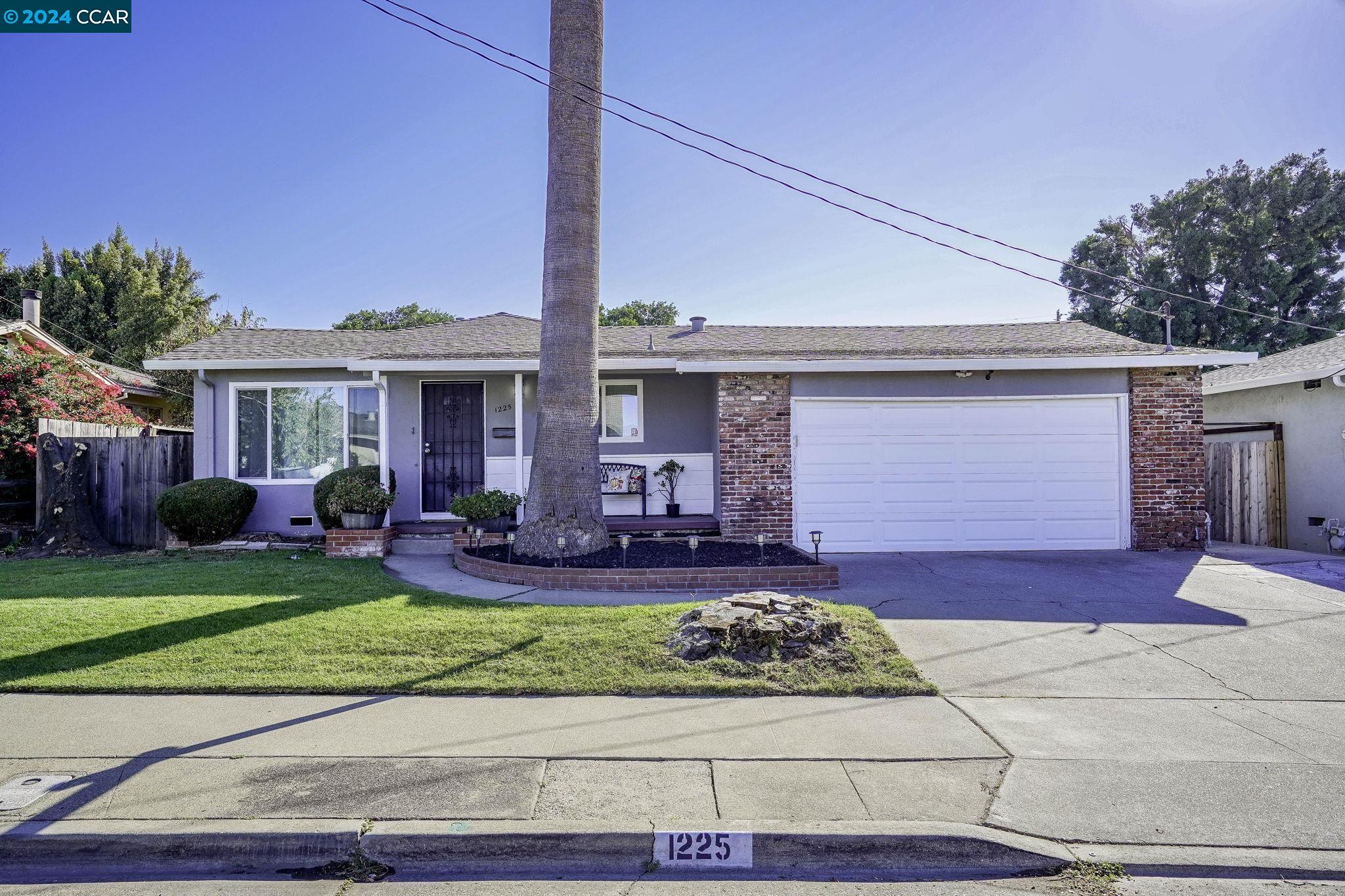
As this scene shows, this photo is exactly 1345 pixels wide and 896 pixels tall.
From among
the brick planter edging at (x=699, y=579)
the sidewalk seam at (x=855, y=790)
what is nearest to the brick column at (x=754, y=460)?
the brick planter edging at (x=699, y=579)

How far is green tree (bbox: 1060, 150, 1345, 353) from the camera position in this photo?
80.1 feet

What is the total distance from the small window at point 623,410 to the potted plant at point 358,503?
365 centimetres

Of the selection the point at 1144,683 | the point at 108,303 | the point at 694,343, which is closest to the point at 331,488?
the point at 694,343

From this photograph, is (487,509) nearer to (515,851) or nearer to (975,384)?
(515,851)

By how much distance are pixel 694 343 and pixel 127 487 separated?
959 centimetres

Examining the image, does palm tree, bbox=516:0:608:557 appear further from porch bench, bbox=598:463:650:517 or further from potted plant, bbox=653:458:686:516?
potted plant, bbox=653:458:686:516

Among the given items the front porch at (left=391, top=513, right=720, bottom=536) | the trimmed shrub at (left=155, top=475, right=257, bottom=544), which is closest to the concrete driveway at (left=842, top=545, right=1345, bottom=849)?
the front porch at (left=391, top=513, right=720, bottom=536)

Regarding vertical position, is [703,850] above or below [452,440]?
below

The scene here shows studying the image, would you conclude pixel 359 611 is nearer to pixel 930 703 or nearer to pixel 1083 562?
pixel 930 703

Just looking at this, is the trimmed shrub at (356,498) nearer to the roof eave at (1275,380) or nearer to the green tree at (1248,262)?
the roof eave at (1275,380)

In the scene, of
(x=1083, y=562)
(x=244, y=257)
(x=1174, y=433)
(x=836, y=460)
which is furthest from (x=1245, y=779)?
(x=244, y=257)

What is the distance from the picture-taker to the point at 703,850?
3.11 meters

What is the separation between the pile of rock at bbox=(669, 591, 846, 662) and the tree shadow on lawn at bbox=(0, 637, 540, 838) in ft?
5.81

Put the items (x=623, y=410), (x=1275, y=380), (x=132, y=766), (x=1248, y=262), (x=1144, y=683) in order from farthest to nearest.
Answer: (x=1248, y=262) < (x=623, y=410) < (x=1275, y=380) < (x=1144, y=683) < (x=132, y=766)
